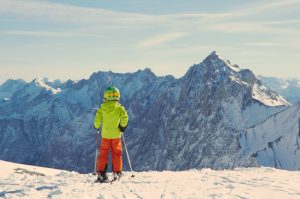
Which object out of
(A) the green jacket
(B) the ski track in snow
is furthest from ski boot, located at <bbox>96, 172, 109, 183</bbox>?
(A) the green jacket

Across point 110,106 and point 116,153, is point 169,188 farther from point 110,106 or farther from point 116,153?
point 110,106

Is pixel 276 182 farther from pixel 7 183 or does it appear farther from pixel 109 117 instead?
pixel 7 183

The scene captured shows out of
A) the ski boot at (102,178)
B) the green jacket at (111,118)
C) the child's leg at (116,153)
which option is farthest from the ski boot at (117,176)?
the green jacket at (111,118)

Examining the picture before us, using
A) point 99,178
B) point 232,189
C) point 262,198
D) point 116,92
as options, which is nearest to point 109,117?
point 116,92

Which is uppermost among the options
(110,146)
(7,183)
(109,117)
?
(109,117)

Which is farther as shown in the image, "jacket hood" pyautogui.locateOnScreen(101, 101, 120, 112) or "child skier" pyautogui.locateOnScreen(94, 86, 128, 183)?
"jacket hood" pyautogui.locateOnScreen(101, 101, 120, 112)

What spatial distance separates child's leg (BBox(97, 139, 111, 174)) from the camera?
19.2 metres

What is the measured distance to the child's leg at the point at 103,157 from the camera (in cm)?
1919

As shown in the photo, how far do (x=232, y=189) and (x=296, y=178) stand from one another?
5007 millimetres

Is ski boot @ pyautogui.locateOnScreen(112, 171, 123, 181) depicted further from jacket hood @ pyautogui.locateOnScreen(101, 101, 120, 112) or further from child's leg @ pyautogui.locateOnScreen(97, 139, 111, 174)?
jacket hood @ pyautogui.locateOnScreen(101, 101, 120, 112)

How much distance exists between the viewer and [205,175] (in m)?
21.5

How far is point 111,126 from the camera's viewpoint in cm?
1939

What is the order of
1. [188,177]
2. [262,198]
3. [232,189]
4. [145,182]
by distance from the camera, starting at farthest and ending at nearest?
[188,177], [145,182], [232,189], [262,198]

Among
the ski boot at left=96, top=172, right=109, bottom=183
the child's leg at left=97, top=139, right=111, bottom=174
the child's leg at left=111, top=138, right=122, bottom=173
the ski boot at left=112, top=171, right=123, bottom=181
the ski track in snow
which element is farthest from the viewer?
the ski boot at left=112, top=171, right=123, bottom=181
